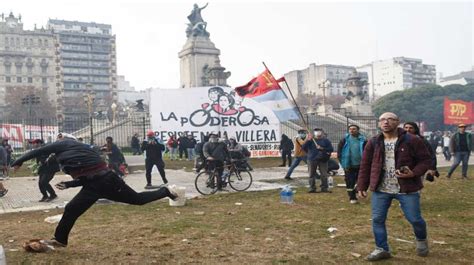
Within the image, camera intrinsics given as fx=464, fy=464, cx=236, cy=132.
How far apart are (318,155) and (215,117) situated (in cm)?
1370

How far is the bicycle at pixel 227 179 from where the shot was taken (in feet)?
40.2

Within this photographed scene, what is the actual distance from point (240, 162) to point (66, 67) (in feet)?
408

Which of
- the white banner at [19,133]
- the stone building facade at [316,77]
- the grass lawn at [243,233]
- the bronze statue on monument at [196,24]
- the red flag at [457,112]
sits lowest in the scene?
the grass lawn at [243,233]

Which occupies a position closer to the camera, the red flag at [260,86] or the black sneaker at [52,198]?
the black sneaker at [52,198]

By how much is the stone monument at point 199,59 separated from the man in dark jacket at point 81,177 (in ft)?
148

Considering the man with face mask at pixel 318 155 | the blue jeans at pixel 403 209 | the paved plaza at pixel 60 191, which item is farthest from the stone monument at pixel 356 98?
the blue jeans at pixel 403 209

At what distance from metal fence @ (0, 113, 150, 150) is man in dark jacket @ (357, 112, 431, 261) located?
10.5 m

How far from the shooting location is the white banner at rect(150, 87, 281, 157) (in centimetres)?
2458

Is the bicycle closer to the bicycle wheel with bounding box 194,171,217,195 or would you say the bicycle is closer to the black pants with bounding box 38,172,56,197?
the bicycle wheel with bounding box 194,171,217,195

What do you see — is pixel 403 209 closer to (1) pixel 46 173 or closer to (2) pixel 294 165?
(1) pixel 46 173

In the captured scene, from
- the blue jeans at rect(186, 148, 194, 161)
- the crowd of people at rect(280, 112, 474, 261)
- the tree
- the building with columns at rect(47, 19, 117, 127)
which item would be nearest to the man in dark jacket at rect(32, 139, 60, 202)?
the crowd of people at rect(280, 112, 474, 261)

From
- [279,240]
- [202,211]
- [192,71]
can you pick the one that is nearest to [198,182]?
[202,211]

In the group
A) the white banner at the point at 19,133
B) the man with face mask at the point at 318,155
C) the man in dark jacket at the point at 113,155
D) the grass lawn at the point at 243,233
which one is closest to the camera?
the grass lawn at the point at 243,233

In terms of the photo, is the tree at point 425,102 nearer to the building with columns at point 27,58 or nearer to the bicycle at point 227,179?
the bicycle at point 227,179
